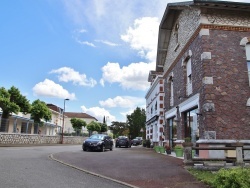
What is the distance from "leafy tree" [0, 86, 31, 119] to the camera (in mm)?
27778

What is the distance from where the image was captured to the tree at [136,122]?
230ft

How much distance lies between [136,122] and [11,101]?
43.7 metres

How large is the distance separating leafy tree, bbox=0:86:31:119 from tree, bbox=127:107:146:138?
41092 mm

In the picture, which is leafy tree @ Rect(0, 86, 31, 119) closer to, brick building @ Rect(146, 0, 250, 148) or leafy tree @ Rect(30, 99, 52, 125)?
leafy tree @ Rect(30, 99, 52, 125)

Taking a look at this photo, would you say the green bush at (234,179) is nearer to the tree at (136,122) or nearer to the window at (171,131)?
the window at (171,131)

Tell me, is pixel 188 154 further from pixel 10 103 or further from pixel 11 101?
pixel 11 101

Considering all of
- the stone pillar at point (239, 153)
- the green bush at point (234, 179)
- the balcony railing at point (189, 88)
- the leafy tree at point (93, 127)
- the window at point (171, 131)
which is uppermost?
the balcony railing at point (189, 88)

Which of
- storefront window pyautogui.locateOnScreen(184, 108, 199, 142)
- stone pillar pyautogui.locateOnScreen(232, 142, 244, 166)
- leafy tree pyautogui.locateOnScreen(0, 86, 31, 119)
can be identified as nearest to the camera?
stone pillar pyautogui.locateOnScreen(232, 142, 244, 166)

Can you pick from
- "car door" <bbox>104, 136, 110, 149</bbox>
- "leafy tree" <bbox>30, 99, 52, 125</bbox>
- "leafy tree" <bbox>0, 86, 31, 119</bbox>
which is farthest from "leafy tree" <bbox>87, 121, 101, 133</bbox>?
"car door" <bbox>104, 136, 110, 149</bbox>

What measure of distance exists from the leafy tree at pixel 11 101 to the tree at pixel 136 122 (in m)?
41.1

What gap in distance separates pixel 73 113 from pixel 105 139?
3500 inches

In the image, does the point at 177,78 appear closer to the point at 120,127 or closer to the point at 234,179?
the point at 234,179

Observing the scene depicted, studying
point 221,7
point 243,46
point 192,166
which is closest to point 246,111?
point 243,46

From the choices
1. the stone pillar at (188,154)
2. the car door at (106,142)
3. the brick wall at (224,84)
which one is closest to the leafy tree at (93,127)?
the car door at (106,142)
